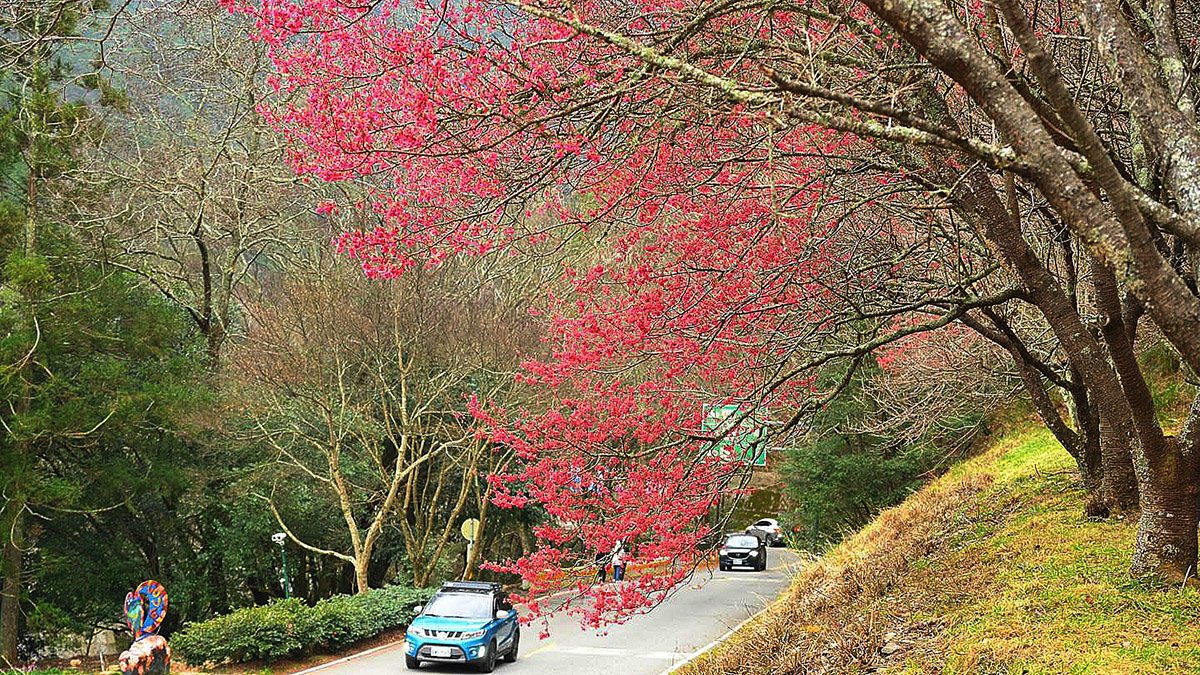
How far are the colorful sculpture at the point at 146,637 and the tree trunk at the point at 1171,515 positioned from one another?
11.0 metres

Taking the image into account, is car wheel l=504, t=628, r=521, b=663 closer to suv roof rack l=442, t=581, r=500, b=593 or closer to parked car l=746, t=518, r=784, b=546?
suv roof rack l=442, t=581, r=500, b=593

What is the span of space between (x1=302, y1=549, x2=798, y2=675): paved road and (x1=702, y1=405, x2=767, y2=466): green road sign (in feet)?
17.5

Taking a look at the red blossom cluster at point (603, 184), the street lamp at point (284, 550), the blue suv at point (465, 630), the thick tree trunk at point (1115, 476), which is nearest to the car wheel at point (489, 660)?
the blue suv at point (465, 630)

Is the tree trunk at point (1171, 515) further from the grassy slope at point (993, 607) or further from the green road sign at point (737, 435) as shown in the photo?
the green road sign at point (737, 435)

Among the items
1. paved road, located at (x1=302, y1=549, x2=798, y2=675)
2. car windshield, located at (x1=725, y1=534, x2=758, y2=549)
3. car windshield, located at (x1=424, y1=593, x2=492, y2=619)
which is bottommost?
car windshield, located at (x1=725, y1=534, x2=758, y2=549)

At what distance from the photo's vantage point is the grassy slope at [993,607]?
4.89 meters

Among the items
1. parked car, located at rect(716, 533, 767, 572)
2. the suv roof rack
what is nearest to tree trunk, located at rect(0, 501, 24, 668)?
the suv roof rack

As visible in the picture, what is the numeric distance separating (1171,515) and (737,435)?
9.68 feet

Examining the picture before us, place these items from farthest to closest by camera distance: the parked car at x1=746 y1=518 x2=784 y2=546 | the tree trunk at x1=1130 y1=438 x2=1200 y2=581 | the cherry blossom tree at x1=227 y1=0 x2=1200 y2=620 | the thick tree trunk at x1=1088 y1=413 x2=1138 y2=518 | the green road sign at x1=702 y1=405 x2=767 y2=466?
the parked car at x1=746 y1=518 x2=784 y2=546, the green road sign at x1=702 y1=405 x2=767 y2=466, the thick tree trunk at x1=1088 y1=413 x2=1138 y2=518, the tree trunk at x1=1130 y1=438 x2=1200 y2=581, the cherry blossom tree at x1=227 y1=0 x2=1200 y2=620

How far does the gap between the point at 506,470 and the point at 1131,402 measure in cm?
1875

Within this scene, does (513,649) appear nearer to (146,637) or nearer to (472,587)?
(472,587)

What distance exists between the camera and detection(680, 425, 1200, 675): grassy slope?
16.0ft

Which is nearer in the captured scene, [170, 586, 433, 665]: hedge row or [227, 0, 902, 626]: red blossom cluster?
[227, 0, 902, 626]: red blossom cluster

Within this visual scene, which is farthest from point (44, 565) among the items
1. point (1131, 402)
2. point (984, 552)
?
point (1131, 402)
